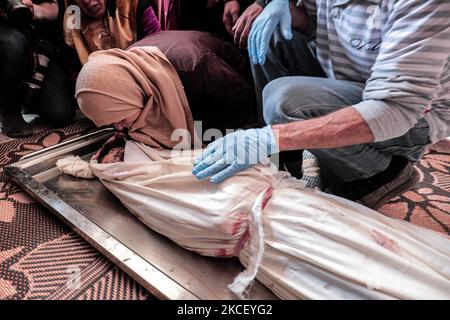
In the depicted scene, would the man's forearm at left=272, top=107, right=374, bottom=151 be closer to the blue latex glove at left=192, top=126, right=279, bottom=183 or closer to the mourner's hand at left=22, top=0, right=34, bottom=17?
the blue latex glove at left=192, top=126, right=279, bottom=183

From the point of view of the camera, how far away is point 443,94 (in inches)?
29.7

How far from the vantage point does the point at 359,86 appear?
891mm

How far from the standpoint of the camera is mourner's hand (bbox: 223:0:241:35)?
1240 millimetres

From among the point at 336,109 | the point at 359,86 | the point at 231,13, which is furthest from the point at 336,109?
the point at 231,13

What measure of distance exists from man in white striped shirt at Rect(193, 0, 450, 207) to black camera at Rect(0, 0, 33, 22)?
0.95 metres

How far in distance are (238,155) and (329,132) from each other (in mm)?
211

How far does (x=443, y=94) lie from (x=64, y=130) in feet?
4.51

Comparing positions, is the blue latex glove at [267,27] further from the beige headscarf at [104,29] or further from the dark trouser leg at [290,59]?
the beige headscarf at [104,29]

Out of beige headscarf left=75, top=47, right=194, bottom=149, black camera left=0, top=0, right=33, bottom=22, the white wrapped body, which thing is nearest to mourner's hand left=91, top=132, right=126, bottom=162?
beige headscarf left=75, top=47, right=194, bottom=149

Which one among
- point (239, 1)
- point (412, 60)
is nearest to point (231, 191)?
point (412, 60)

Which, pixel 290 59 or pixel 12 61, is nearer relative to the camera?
pixel 290 59

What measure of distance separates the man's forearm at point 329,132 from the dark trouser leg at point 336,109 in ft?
0.37

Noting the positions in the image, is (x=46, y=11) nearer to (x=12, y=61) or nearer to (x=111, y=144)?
(x=12, y=61)

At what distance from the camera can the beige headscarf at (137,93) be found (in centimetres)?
91
